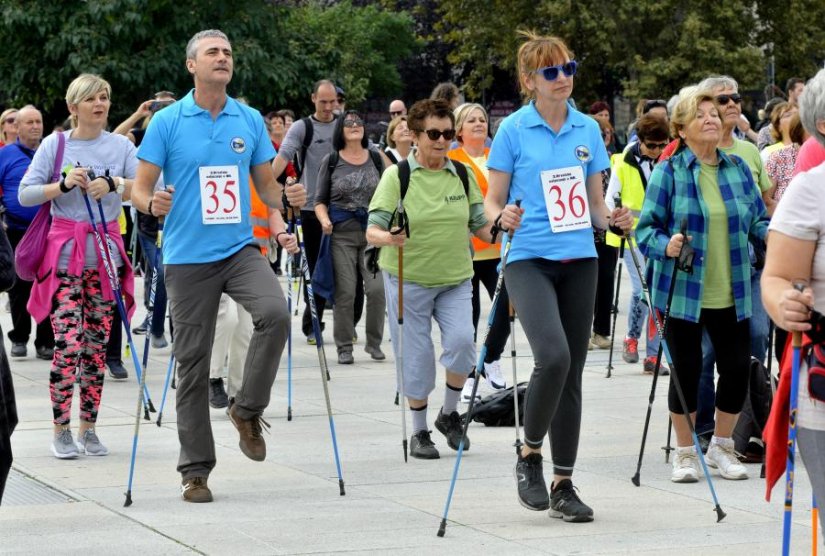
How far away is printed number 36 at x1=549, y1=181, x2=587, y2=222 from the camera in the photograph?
6.98 metres

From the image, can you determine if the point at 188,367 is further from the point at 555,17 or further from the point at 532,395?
the point at 555,17

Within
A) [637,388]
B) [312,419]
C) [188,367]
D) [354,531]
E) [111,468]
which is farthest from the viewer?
[637,388]

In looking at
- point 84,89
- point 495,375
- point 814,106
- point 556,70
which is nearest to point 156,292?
point 495,375

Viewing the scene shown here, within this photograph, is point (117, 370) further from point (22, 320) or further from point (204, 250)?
point (204, 250)

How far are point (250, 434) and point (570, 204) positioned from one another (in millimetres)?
1868

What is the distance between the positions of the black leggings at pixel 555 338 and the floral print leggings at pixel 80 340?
287cm

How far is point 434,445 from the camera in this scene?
888 centimetres

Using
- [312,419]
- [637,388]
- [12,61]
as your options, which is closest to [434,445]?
[312,419]

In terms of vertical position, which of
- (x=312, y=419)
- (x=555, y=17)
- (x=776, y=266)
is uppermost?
(x=555, y=17)

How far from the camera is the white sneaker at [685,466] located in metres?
7.88

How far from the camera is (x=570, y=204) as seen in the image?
23.0 feet

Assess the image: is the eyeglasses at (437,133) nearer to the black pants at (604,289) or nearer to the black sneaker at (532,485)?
the black sneaker at (532,485)

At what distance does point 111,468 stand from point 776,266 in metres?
4.82

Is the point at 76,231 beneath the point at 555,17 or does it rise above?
beneath
